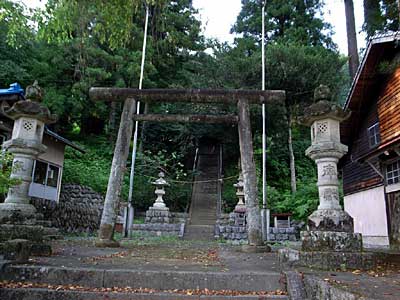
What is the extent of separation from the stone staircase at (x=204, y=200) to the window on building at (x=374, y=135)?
7.07m

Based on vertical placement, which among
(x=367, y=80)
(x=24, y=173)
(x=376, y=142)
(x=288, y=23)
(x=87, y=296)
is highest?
(x=288, y=23)

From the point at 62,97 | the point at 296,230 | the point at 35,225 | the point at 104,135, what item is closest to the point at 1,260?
the point at 35,225

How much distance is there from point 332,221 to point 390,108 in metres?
7.68

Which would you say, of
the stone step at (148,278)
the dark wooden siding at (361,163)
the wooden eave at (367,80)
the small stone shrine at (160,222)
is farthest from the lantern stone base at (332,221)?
the small stone shrine at (160,222)

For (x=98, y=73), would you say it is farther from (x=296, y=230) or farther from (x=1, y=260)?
(x=1, y=260)

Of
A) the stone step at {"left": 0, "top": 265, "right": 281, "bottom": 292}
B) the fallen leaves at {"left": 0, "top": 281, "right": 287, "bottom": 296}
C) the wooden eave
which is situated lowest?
the fallen leaves at {"left": 0, "top": 281, "right": 287, "bottom": 296}

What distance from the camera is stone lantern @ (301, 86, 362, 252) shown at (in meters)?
4.73

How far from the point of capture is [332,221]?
4852 mm

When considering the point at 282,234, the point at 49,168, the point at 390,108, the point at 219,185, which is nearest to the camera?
the point at 390,108

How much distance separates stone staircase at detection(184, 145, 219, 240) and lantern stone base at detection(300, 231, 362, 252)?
327 inches

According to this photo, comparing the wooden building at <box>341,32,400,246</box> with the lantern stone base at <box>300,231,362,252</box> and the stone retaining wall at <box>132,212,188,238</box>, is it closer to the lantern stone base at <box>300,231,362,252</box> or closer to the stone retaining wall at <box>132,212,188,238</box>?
the lantern stone base at <box>300,231,362,252</box>

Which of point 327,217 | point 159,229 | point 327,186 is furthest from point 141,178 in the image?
point 327,217

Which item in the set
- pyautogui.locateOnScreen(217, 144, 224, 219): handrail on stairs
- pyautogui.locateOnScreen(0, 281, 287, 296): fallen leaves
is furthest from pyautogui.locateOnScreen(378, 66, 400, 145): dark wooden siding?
pyautogui.locateOnScreen(0, 281, 287, 296): fallen leaves

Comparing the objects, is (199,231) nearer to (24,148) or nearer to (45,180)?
(45,180)
